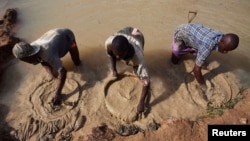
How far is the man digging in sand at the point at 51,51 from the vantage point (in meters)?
3.82

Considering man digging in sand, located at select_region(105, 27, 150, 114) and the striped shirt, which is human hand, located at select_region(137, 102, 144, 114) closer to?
man digging in sand, located at select_region(105, 27, 150, 114)

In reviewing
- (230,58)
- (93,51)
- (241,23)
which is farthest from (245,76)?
(93,51)

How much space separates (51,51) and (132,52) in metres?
1.18

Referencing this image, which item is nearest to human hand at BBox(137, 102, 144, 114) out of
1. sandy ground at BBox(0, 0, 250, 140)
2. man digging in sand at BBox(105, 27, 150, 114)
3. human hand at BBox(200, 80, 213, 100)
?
man digging in sand at BBox(105, 27, 150, 114)

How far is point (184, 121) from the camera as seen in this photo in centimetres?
421

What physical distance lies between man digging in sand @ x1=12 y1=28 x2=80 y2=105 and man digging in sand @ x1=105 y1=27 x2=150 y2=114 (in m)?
0.75

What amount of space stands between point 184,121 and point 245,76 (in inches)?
66.3

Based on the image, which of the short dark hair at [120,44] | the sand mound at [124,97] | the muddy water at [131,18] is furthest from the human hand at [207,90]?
the short dark hair at [120,44]

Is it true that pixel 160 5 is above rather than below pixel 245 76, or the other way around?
above

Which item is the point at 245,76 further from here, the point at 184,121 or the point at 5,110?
the point at 5,110

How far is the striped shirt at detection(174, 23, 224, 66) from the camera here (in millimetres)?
4242

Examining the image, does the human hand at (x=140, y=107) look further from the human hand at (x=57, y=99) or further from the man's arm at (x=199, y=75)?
the human hand at (x=57, y=99)

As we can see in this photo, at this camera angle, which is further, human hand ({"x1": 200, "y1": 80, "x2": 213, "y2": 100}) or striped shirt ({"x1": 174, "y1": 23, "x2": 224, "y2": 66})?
human hand ({"x1": 200, "y1": 80, "x2": 213, "y2": 100})

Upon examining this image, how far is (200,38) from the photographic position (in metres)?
4.35
